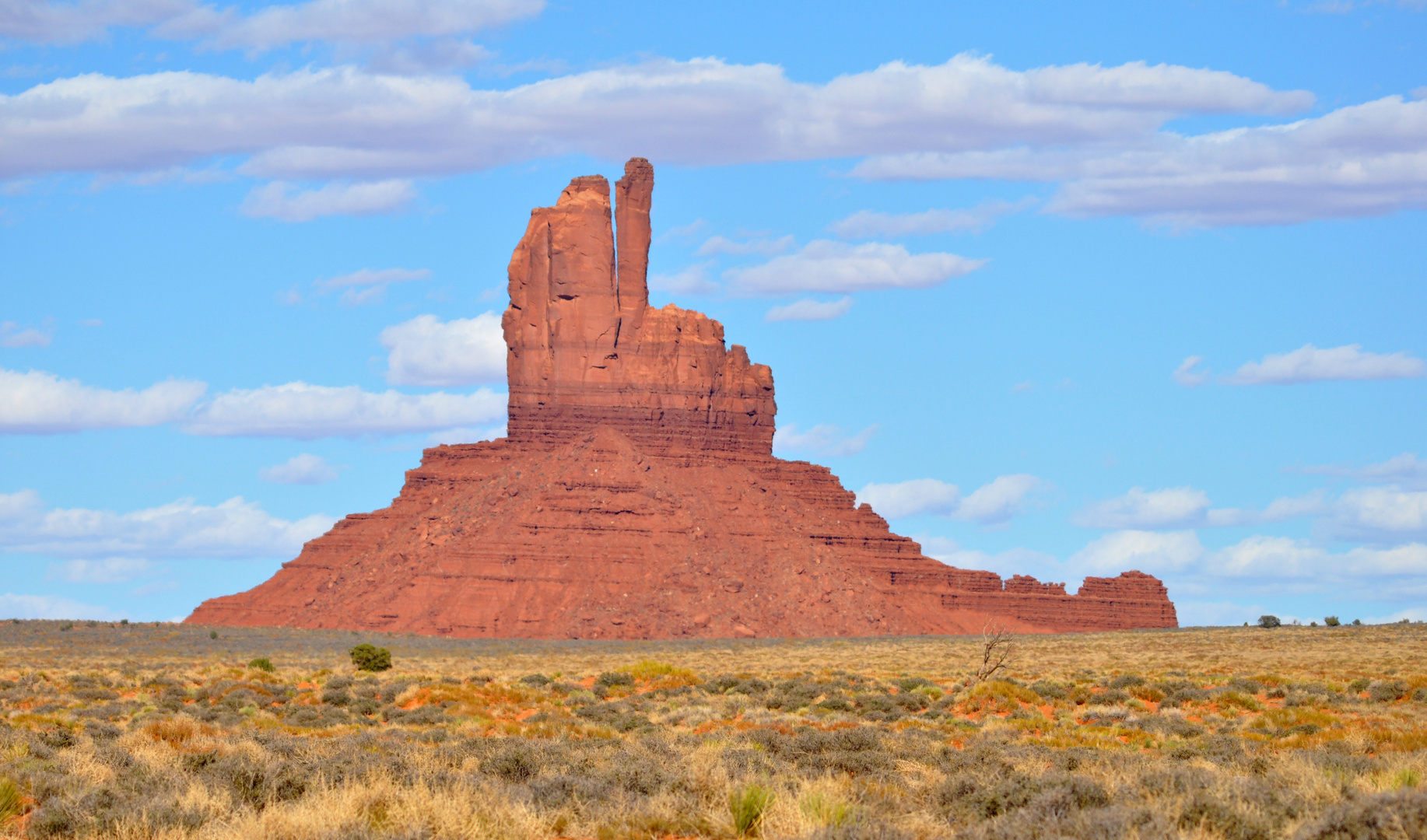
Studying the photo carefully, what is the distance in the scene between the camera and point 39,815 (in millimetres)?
14203

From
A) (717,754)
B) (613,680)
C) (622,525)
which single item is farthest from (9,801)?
(622,525)

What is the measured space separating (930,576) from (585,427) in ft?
103

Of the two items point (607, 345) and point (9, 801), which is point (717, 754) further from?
point (607, 345)

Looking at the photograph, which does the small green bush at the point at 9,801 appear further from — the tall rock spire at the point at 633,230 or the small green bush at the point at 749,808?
the tall rock spire at the point at 633,230

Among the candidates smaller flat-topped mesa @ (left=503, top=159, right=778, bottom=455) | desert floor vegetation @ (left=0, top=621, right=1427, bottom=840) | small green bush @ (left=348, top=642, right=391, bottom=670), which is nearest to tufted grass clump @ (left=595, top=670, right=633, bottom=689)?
desert floor vegetation @ (left=0, top=621, right=1427, bottom=840)

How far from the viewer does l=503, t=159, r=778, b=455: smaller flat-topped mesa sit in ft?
389

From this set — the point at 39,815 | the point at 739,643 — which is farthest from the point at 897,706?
the point at 739,643

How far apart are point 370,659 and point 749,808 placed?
3660 centimetres

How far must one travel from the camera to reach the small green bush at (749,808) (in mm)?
13898

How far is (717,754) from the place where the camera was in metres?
18.3

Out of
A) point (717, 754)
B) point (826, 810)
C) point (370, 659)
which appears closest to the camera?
point (826, 810)

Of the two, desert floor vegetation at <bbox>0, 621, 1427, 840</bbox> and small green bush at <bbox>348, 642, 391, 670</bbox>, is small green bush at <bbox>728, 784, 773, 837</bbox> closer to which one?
desert floor vegetation at <bbox>0, 621, 1427, 840</bbox>

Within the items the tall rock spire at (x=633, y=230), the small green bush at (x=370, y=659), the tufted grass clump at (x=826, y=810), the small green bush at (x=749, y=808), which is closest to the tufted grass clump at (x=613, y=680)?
the small green bush at (x=370, y=659)

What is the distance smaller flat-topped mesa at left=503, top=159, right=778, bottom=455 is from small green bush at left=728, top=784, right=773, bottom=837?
103856mm
